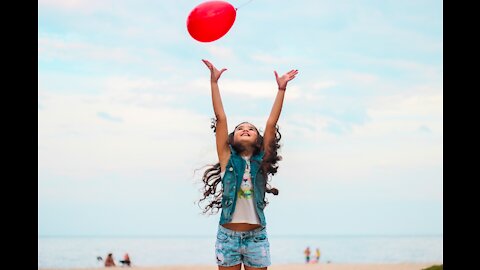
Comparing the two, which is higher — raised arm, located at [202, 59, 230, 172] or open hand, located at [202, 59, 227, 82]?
open hand, located at [202, 59, 227, 82]

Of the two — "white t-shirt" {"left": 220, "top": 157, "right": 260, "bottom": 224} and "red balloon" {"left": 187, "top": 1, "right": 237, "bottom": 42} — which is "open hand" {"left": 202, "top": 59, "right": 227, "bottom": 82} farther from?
"white t-shirt" {"left": 220, "top": 157, "right": 260, "bottom": 224}

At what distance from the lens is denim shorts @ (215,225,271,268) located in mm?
5984

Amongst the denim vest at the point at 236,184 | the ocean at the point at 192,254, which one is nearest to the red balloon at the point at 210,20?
the denim vest at the point at 236,184

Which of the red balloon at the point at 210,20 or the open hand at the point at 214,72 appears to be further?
the red balloon at the point at 210,20

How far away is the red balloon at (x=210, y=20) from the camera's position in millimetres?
6402

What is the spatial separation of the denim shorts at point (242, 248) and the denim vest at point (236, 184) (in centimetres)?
11

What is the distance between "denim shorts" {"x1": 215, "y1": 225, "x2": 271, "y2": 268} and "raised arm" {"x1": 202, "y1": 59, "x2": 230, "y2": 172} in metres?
0.57

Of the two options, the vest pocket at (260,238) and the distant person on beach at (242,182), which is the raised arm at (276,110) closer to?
the distant person on beach at (242,182)

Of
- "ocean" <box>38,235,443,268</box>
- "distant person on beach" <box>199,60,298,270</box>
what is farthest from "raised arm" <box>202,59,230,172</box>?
"ocean" <box>38,235,443,268</box>
